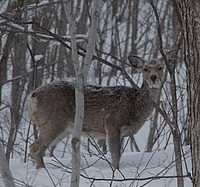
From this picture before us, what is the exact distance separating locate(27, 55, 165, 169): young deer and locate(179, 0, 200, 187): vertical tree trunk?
4.09m

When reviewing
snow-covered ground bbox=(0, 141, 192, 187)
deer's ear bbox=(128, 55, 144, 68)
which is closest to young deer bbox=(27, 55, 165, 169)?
deer's ear bbox=(128, 55, 144, 68)

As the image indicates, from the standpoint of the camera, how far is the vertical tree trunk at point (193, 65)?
4383 millimetres

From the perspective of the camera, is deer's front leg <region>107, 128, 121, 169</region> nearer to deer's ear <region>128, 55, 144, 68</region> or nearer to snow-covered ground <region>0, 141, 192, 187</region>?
snow-covered ground <region>0, 141, 192, 187</region>

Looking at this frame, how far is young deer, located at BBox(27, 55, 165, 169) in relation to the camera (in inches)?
344

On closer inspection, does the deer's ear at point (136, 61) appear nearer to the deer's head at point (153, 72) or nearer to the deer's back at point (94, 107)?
the deer's head at point (153, 72)

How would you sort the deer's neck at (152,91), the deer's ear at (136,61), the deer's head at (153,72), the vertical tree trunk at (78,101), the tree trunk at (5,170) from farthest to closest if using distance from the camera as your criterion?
the deer's ear at (136,61)
the deer's neck at (152,91)
the deer's head at (153,72)
the vertical tree trunk at (78,101)
the tree trunk at (5,170)

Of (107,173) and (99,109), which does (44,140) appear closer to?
(99,109)

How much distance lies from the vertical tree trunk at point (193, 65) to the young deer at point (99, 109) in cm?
409

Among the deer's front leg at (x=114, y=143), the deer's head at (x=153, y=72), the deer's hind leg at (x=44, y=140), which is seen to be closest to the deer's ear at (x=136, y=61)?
the deer's head at (x=153, y=72)

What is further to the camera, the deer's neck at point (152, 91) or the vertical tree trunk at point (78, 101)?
the deer's neck at point (152, 91)

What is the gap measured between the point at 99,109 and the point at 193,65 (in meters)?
4.76

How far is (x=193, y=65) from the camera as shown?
14.5 ft

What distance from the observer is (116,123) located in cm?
891

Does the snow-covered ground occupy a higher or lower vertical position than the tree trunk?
lower
